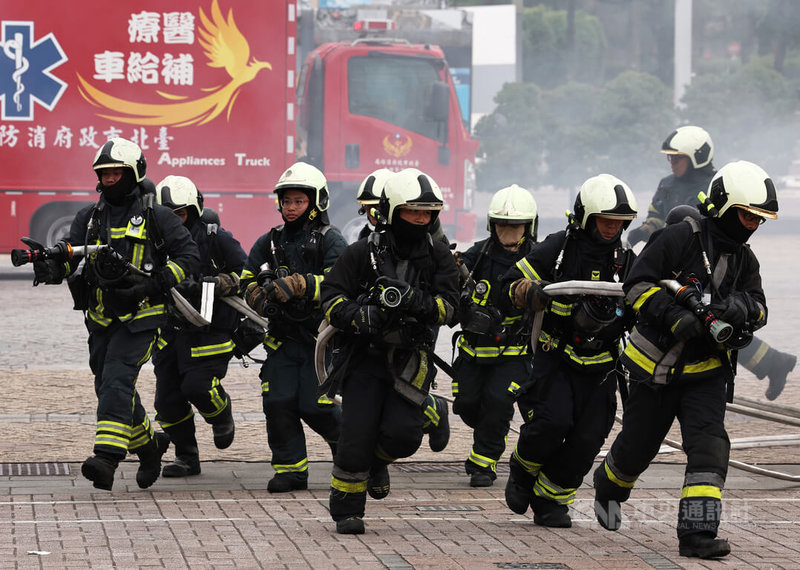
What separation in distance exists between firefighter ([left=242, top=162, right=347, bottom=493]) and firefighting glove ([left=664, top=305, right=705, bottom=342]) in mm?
2017

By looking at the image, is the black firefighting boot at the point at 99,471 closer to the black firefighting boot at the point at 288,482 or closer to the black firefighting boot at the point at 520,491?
the black firefighting boot at the point at 288,482

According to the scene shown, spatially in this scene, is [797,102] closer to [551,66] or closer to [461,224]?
[551,66]

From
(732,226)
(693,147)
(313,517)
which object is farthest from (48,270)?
(693,147)

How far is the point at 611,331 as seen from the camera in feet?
21.6

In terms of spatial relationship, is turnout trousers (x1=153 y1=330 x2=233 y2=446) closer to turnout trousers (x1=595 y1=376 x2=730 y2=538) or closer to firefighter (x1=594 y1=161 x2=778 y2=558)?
turnout trousers (x1=595 y1=376 x2=730 y2=538)

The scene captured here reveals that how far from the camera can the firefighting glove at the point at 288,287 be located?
7074mm

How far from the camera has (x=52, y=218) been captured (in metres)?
20.0

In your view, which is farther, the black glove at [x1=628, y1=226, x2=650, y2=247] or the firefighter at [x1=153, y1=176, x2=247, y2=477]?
the black glove at [x1=628, y1=226, x2=650, y2=247]

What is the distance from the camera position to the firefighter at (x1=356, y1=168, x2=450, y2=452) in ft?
24.2

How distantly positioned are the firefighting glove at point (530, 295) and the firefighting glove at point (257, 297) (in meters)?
1.28

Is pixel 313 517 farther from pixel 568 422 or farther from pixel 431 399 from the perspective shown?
pixel 568 422

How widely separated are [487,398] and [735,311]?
2168 mm

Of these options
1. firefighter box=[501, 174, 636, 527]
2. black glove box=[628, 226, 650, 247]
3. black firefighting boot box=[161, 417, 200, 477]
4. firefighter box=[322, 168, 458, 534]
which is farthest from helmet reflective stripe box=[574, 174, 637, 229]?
black glove box=[628, 226, 650, 247]

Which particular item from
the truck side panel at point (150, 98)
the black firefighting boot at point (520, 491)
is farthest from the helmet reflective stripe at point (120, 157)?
the truck side panel at point (150, 98)
